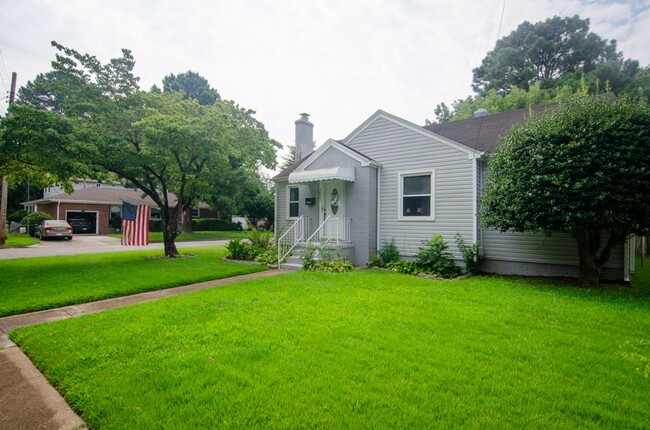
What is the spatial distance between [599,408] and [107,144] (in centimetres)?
1271

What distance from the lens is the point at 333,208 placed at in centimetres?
1103

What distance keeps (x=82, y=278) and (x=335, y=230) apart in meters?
6.97

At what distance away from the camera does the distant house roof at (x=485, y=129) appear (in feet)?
32.9

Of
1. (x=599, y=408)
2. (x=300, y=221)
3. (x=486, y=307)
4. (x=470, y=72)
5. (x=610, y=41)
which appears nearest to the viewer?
(x=599, y=408)

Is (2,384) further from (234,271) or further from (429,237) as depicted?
(429,237)

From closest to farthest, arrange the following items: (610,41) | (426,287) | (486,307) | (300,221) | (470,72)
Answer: (486,307)
(426,287)
(300,221)
(610,41)
(470,72)

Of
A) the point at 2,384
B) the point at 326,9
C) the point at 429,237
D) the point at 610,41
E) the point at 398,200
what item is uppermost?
the point at 610,41

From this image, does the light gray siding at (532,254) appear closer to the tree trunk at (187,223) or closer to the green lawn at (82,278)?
the green lawn at (82,278)

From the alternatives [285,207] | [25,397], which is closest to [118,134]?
[285,207]

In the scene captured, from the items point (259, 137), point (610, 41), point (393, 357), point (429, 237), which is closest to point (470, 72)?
point (610, 41)

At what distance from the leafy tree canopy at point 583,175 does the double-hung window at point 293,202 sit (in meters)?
7.13

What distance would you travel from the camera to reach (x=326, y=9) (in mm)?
10336

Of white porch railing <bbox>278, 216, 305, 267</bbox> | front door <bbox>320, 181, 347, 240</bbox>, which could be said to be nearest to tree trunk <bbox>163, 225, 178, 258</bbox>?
white porch railing <bbox>278, 216, 305, 267</bbox>

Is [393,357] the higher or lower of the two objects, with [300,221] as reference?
lower
